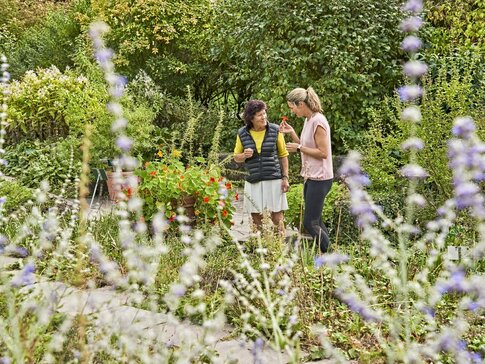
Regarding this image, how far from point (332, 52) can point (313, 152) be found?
11.9ft

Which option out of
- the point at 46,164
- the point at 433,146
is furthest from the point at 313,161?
the point at 46,164

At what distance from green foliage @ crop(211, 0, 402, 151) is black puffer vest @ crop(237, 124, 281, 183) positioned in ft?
→ 10.5

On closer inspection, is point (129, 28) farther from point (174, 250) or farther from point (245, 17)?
point (174, 250)

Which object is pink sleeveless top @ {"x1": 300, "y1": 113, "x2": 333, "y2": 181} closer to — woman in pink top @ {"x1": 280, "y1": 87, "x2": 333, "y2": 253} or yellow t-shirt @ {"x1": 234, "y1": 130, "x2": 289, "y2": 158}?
woman in pink top @ {"x1": 280, "y1": 87, "x2": 333, "y2": 253}

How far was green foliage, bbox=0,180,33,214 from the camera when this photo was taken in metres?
5.87

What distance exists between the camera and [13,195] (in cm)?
603

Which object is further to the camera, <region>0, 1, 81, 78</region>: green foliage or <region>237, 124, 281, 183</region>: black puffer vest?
<region>0, 1, 81, 78</region>: green foliage

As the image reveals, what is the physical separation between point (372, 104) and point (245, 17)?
95.5 inches

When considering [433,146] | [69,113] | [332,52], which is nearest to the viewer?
[433,146]

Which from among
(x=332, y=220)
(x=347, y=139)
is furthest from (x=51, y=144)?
(x=332, y=220)

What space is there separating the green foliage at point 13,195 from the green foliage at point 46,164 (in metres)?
1.15

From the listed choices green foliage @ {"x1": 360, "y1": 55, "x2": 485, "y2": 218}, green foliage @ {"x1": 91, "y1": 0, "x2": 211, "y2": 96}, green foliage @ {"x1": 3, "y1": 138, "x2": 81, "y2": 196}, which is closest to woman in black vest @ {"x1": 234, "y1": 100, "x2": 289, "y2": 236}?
green foliage @ {"x1": 360, "y1": 55, "x2": 485, "y2": 218}

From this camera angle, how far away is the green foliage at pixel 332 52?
823 centimetres

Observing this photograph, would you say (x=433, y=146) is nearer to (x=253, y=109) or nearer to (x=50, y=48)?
(x=253, y=109)
